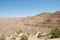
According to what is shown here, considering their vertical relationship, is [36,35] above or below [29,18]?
below

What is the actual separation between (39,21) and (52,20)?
4.05 meters


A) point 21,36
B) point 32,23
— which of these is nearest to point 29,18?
point 32,23

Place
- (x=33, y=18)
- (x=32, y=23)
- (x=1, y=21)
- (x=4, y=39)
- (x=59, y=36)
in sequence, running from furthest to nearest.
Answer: (x=33, y=18) → (x=32, y=23) → (x=1, y=21) → (x=59, y=36) → (x=4, y=39)

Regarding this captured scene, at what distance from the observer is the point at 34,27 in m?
46.6

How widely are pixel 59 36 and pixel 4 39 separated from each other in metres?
14.0

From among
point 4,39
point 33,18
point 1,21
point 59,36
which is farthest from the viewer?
point 33,18

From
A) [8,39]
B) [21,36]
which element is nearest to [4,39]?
[8,39]

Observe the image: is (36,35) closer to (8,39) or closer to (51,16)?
(8,39)

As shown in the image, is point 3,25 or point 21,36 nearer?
point 21,36

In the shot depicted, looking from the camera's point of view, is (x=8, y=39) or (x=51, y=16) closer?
(x=8, y=39)

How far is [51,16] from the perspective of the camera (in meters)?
54.7

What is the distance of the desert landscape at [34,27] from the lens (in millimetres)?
35338

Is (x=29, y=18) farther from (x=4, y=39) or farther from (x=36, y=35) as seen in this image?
(x=4, y=39)

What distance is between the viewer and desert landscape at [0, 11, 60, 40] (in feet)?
116
